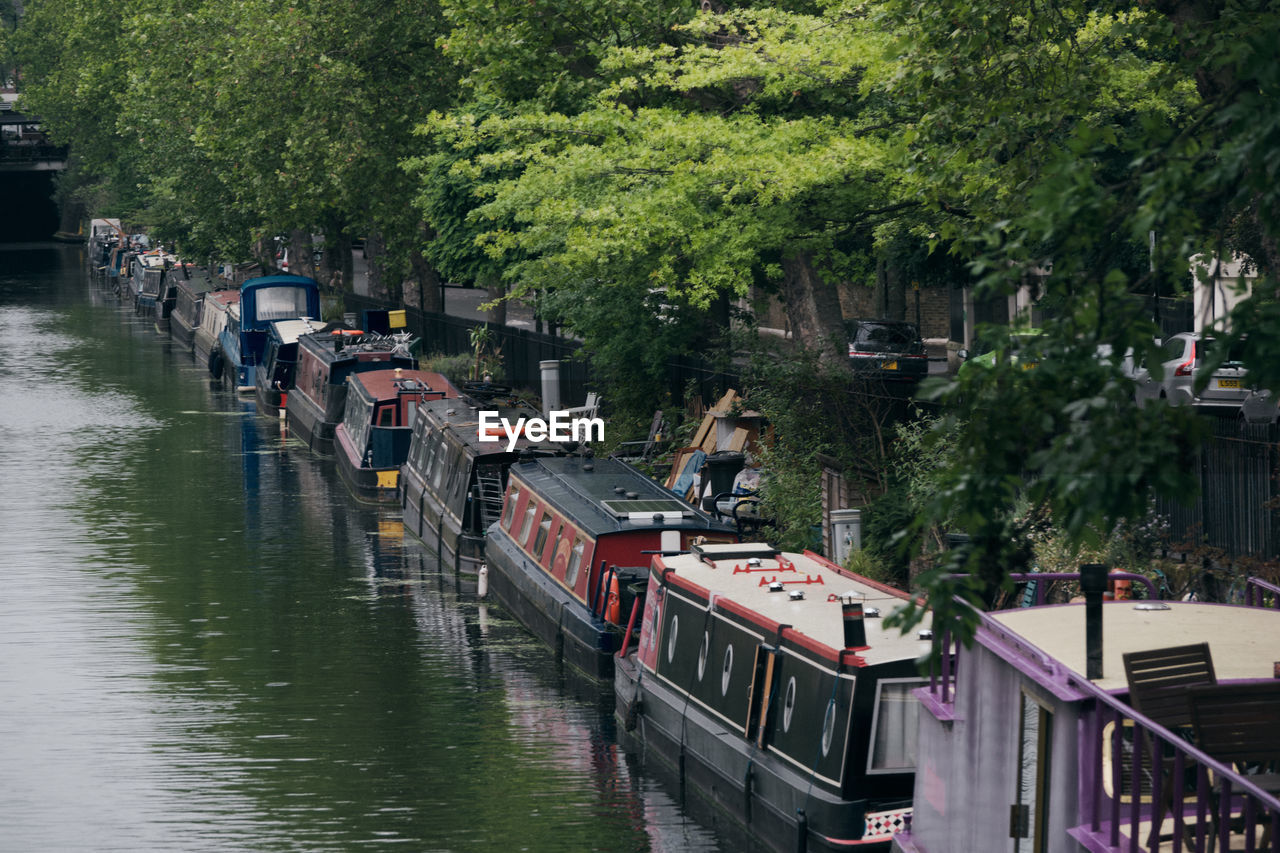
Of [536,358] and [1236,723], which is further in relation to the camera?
[536,358]

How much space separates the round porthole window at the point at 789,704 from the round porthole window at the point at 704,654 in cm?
194

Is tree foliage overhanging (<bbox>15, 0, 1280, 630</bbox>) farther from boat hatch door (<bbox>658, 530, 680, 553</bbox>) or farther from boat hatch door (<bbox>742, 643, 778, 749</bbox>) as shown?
boat hatch door (<bbox>658, 530, 680, 553</bbox>)

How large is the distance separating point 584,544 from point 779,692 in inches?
272

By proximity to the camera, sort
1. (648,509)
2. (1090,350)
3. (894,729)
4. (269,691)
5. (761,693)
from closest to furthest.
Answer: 1. (1090,350)
2. (894,729)
3. (761,693)
4. (648,509)
5. (269,691)

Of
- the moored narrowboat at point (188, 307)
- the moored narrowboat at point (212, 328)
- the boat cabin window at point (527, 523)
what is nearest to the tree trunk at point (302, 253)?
the moored narrowboat at point (188, 307)

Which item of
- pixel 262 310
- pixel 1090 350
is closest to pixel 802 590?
pixel 1090 350

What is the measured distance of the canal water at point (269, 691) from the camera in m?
18.6

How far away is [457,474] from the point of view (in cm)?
3064

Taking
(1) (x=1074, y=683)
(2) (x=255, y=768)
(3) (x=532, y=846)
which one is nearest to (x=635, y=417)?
(2) (x=255, y=768)

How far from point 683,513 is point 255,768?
6104 millimetres

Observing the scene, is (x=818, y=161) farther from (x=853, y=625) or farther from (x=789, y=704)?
(x=853, y=625)

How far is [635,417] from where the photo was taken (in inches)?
1447

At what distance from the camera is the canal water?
61.1ft

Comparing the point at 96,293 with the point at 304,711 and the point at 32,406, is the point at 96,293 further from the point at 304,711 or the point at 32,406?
the point at 304,711
